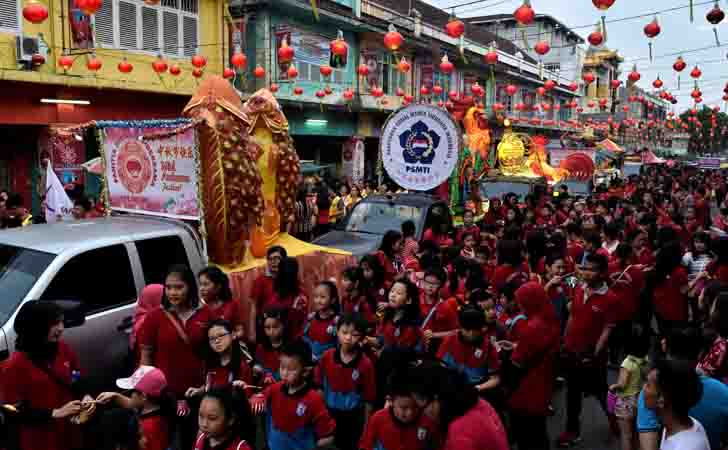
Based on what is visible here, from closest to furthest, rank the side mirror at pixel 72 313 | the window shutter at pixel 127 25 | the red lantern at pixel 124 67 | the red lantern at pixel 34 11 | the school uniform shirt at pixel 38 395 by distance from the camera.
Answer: the school uniform shirt at pixel 38 395, the side mirror at pixel 72 313, the red lantern at pixel 34 11, the red lantern at pixel 124 67, the window shutter at pixel 127 25

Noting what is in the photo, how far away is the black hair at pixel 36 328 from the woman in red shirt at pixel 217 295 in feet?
4.54

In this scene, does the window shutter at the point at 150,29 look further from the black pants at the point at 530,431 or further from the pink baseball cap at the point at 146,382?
the black pants at the point at 530,431

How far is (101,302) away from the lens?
15.8 feet

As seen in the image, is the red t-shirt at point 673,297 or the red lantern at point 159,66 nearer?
the red t-shirt at point 673,297

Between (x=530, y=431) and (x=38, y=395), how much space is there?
3223mm

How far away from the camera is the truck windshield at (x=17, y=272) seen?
4328 millimetres

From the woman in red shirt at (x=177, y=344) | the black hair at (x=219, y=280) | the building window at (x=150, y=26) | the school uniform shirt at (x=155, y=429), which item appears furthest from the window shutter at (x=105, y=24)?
the school uniform shirt at (x=155, y=429)

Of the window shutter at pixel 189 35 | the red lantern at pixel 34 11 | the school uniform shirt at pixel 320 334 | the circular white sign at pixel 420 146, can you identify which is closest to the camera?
the school uniform shirt at pixel 320 334

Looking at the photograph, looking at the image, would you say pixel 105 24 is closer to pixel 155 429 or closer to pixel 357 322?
pixel 357 322

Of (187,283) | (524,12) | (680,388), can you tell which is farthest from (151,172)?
(524,12)

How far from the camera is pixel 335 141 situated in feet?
80.2

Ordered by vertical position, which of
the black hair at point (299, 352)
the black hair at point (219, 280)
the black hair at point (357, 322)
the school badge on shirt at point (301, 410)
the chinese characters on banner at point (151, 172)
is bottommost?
the school badge on shirt at point (301, 410)

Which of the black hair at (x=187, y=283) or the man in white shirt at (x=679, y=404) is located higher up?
the black hair at (x=187, y=283)

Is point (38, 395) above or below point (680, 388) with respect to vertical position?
below
